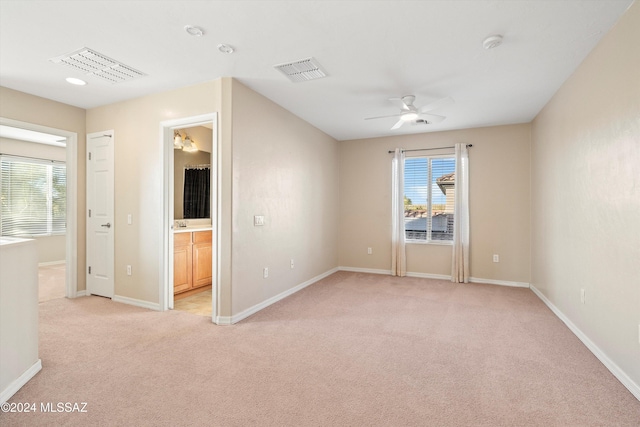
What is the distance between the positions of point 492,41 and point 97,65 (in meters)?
3.61

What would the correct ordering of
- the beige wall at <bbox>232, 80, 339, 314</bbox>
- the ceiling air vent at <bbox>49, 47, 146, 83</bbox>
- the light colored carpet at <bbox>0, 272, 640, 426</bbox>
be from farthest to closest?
the beige wall at <bbox>232, 80, 339, 314</bbox> → the ceiling air vent at <bbox>49, 47, 146, 83</bbox> → the light colored carpet at <bbox>0, 272, 640, 426</bbox>

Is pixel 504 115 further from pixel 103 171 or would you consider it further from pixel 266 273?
pixel 103 171

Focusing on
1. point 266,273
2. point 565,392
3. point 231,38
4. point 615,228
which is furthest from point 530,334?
point 231,38

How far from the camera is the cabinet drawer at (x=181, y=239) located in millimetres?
4301

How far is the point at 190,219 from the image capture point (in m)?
5.49

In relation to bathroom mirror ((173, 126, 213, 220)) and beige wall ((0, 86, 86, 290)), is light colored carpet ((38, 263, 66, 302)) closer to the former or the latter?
beige wall ((0, 86, 86, 290))

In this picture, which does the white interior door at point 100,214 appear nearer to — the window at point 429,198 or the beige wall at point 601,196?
the window at point 429,198

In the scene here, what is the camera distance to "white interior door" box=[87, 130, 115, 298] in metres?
4.32

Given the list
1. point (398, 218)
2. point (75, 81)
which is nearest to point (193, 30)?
point (75, 81)

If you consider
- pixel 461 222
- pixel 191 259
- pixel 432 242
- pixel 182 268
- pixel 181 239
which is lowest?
pixel 182 268

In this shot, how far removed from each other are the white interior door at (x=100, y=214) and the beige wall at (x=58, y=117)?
3.1 inches

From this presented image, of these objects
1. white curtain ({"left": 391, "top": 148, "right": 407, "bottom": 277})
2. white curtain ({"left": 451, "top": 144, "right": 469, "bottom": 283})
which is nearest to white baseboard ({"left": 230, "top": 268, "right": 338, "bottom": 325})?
white curtain ({"left": 391, "top": 148, "right": 407, "bottom": 277})

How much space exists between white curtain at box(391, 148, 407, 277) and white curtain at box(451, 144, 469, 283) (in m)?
0.88

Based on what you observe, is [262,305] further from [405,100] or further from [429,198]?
[429,198]
